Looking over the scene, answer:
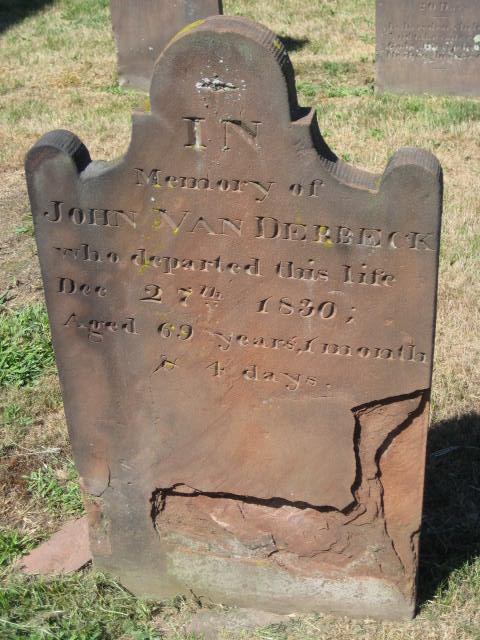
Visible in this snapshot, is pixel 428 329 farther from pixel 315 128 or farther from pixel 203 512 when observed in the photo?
pixel 203 512

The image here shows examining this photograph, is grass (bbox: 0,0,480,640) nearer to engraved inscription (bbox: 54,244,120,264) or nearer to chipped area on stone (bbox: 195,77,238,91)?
engraved inscription (bbox: 54,244,120,264)

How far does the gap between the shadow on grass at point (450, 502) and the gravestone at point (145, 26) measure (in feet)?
21.6

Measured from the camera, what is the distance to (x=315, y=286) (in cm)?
275

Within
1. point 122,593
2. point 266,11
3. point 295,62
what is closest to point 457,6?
point 295,62

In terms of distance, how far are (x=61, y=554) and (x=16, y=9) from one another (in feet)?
42.7

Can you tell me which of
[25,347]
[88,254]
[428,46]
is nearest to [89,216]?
[88,254]

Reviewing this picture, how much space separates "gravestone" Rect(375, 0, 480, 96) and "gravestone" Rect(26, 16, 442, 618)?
21.9ft

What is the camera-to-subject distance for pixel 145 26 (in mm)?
9555

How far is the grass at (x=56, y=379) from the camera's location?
127 inches

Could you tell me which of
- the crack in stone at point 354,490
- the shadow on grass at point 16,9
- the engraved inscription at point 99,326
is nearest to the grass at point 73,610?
the crack in stone at point 354,490

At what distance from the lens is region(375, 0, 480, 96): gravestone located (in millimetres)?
8508

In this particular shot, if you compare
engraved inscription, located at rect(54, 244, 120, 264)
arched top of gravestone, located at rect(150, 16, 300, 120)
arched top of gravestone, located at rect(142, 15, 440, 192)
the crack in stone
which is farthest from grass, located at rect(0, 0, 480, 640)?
arched top of gravestone, located at rect(150, 16, 300, 120)

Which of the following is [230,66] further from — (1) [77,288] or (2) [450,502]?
(2) [450,502]

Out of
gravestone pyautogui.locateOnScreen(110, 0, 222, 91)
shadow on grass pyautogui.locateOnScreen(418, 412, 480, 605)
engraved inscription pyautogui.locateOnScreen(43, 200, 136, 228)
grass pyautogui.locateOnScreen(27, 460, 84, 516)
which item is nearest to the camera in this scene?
engraved inscription pyautogui.locateOnScreen(43, 200, 136, 228)
